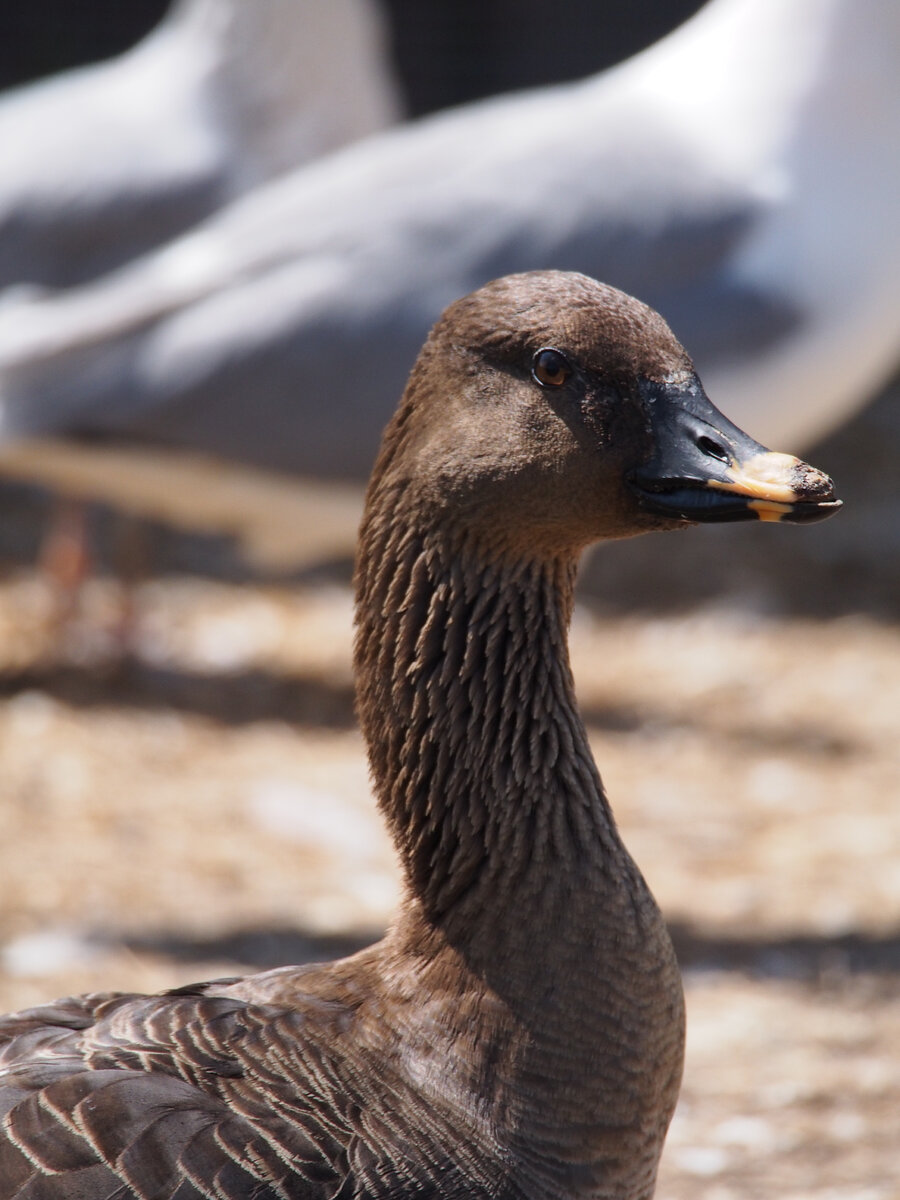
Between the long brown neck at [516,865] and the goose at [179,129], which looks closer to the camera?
the long brown neck at [516,865]

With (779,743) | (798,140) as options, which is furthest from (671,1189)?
(798,140)

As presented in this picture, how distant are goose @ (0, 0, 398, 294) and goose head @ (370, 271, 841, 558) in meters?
3.13

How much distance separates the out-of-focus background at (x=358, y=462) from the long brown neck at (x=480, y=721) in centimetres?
121

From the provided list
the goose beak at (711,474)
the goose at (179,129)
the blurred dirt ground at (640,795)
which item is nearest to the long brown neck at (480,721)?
the goose beak at (711,474)

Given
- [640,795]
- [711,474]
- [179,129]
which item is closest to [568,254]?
[640,795]

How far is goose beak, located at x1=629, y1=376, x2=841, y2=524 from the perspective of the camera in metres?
1.90

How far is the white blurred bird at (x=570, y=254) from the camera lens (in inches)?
162

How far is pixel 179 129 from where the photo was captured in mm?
5199

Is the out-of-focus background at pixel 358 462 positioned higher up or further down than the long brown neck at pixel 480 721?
higher up

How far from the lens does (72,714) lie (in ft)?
16.6

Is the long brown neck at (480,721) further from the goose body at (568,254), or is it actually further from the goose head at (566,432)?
the goose body at (568,254)

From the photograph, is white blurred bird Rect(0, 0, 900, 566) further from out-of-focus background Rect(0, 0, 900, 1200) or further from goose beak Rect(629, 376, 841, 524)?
goose beak Rect(629, 376, 841, 524)

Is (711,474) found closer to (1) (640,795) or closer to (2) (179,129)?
(1) (640,795)

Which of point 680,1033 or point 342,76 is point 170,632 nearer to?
point 342,76
